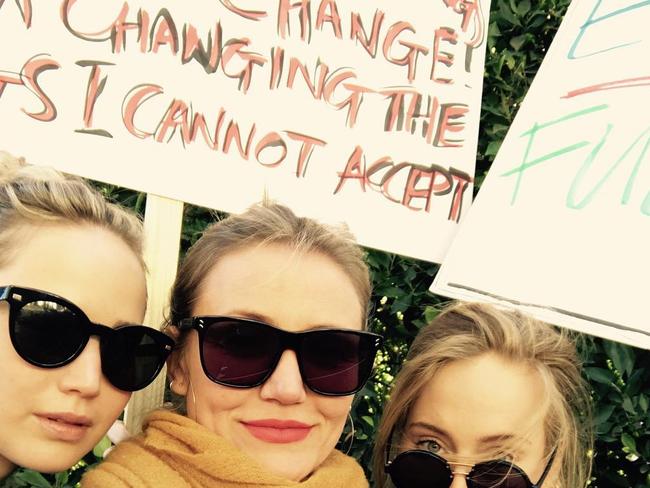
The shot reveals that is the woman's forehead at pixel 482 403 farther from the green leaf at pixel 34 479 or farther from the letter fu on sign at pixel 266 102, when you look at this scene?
the green leaf at pixel 34 479

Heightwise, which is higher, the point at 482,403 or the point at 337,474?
the point at 482,403

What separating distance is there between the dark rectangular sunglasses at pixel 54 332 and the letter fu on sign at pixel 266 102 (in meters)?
0.45

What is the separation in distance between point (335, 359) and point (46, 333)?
57 centimetres

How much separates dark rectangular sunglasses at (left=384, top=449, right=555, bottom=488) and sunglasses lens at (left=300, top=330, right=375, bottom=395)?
31cm

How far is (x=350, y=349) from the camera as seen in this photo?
1.58m

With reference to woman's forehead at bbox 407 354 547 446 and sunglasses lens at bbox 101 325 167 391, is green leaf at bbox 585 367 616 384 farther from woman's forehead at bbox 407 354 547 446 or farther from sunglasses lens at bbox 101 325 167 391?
sunglasses lens at bbox 101 325 167 391

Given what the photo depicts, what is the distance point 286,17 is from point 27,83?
685 millimetres

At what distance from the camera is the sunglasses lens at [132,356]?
1.41 m

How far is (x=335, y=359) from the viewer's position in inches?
60.8

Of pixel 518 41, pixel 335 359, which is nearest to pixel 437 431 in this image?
pixel 335 359

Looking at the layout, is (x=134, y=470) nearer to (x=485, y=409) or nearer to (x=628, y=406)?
(x=485, y=409)

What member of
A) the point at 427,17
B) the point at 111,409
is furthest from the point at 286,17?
the point at 111,409

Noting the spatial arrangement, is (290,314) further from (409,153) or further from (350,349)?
(409,153)

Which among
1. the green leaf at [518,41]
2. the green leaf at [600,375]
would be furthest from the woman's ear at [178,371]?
the green leaf at [518,41]
